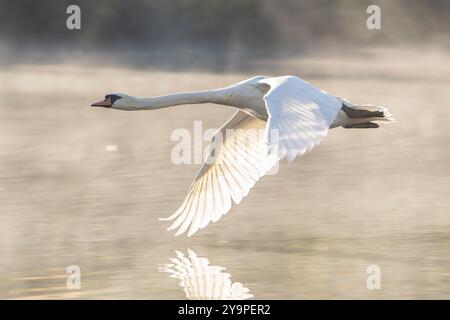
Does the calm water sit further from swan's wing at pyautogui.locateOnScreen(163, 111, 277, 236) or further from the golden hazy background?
swan's wing at pyautogui.locateOnScreen(163, 111, 277, 236)

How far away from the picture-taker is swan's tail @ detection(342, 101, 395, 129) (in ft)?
35.8

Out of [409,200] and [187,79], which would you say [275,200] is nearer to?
[409,200]

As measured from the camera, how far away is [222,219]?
12531mm

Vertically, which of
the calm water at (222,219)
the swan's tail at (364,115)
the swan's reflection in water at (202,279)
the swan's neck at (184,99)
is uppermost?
the swan's neck at (184,99)

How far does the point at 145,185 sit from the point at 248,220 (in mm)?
2107

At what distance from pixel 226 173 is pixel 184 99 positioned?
82cm

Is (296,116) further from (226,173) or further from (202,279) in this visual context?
(226,173)

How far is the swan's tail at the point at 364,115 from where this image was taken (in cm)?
1091

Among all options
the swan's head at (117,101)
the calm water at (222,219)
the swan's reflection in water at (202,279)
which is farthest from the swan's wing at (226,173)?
the swan's head at (117,101)

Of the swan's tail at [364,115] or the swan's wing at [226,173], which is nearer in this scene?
the swan's tail at [364,115]

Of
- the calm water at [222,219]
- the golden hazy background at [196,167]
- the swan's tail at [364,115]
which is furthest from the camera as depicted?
the swan's tail at [364,115]

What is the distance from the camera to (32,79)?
24688 millimetres

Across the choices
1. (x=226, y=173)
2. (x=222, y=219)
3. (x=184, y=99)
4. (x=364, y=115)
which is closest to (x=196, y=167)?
(x=222, y=219)

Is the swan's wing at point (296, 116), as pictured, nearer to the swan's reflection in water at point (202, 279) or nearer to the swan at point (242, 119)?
the swan at point (242, 119)
